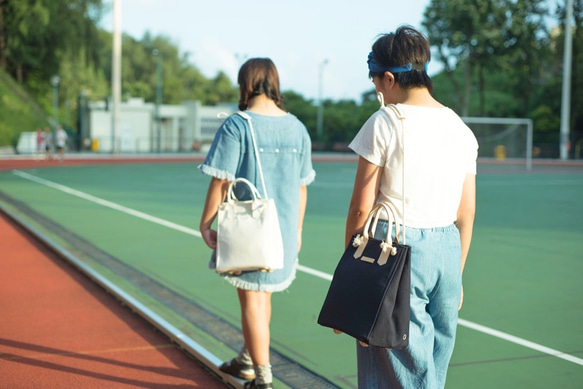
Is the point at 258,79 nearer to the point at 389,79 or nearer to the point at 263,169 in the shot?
the point at 263,169

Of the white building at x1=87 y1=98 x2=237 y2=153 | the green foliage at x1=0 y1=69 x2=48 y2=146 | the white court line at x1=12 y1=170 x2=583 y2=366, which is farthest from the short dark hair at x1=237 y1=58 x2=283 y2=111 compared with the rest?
the green foliage at x1=0 y1=69 x2=48 y2=146

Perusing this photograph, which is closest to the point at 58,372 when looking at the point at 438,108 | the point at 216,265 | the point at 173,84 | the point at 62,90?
the point at 216,265

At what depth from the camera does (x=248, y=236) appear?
3.55m

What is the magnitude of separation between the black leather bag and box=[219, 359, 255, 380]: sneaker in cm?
181

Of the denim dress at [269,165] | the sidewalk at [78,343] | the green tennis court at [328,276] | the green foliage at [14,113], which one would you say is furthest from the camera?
the green foliage at [14,113]

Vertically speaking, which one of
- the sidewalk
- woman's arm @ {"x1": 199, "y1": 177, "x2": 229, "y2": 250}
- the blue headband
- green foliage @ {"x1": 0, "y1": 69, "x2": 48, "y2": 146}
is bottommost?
the sidewalk

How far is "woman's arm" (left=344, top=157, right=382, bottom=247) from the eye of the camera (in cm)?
250

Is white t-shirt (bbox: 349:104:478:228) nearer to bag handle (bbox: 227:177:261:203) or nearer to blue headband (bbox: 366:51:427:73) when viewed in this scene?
blue headband (bbox: 366:51:427:73)

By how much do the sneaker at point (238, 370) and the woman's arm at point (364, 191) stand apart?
1.91 m

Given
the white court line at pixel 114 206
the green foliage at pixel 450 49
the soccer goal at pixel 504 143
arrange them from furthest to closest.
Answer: the green foliage at pixel 450 49
the soccer goal at pixel 504 143
the white court line at pixel 114 206

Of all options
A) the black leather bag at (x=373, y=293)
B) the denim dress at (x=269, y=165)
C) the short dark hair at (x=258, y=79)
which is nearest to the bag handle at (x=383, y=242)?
the black leather bag at (x=373, y=293)

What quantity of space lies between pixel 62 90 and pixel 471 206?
64.6m

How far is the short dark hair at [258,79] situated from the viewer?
148 inches

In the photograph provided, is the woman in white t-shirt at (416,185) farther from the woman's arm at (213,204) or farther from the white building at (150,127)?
the white building at (150,127)
